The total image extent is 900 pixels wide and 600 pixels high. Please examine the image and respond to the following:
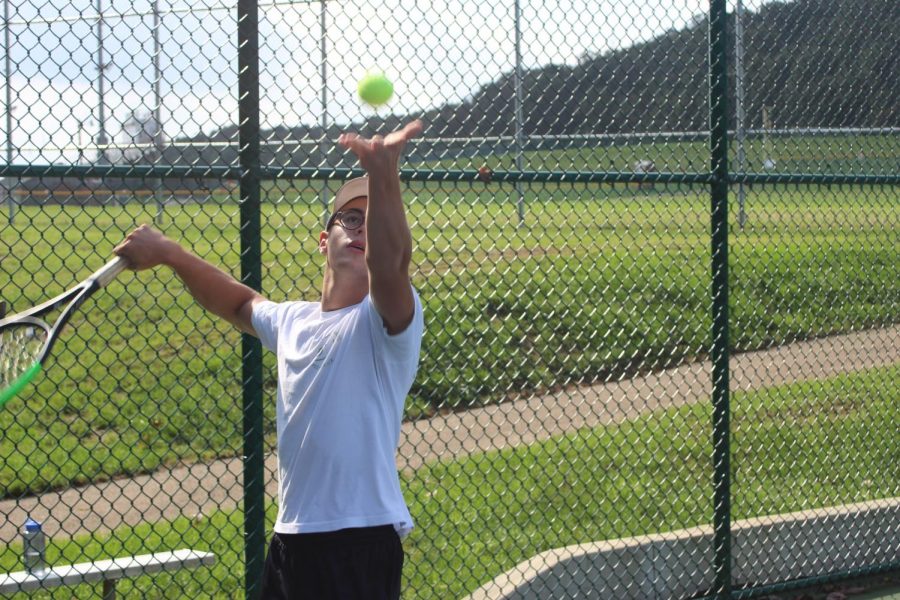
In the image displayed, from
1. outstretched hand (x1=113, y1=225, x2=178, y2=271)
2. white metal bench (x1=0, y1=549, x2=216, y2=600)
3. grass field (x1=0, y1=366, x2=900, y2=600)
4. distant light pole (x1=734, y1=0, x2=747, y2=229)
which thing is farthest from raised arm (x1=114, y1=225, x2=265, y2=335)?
distant light pole (x1=734, y1=0, x2=747, y2=229)

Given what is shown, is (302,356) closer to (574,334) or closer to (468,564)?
(468,564)

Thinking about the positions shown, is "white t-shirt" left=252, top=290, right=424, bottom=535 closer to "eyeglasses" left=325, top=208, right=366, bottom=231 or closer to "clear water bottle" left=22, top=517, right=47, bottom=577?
"eyeglasses" left=325, top=208, right=366, bottom=231

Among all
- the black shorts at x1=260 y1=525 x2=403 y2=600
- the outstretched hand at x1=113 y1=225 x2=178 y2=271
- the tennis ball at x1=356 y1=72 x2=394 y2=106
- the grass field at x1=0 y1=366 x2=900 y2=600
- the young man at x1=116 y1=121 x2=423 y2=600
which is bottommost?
the grass field at x1=0 y1=366 x2=900 y2=600

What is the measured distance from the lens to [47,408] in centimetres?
734

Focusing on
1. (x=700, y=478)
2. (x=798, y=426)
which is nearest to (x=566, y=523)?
(x=700, y=478)

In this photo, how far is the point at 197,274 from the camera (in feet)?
10.9

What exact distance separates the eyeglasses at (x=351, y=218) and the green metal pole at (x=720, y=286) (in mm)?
2416

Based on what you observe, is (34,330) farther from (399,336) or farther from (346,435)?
(399,336)

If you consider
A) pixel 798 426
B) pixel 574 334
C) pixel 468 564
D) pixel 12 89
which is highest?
pixel 12 89

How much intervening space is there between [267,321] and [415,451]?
2270mm

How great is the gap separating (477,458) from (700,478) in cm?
140

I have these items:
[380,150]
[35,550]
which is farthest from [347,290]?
[35,550]

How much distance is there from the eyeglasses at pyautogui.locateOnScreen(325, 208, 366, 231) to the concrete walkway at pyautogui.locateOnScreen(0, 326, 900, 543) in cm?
205

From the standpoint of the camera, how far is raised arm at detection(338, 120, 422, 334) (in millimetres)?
2590
